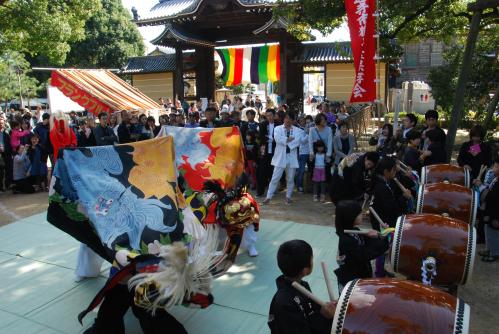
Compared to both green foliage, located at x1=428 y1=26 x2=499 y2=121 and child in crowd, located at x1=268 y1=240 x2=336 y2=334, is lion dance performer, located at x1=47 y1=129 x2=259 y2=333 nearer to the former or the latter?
child in crowd, located at x1=268 y1=240 x2=336 y2=334

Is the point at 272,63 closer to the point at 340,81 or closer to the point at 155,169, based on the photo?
the point at 340,81

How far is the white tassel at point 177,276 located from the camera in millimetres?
2676

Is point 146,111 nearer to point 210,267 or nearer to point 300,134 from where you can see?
point 300,134

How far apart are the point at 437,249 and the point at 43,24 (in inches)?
494

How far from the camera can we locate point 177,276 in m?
2.69

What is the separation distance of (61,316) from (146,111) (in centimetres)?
798

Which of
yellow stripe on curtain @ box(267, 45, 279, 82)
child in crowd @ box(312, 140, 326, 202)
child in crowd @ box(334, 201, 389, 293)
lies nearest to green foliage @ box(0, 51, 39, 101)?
yellow stripe on curtain @ box(267, 45, 279, 82)

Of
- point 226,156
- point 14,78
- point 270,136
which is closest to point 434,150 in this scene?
point 270,136

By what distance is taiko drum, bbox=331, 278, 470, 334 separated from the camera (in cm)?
196

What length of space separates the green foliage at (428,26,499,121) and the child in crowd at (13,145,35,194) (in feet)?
39.2

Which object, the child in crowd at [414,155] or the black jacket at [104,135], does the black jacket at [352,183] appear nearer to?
the child in crowd at [414,155]

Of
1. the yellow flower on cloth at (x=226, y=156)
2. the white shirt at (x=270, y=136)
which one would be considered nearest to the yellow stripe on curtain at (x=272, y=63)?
the white shirt at (x=270, y=136)

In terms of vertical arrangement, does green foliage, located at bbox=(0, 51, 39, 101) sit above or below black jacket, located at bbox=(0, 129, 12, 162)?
above

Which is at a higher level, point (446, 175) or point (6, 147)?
point (6, 147)
